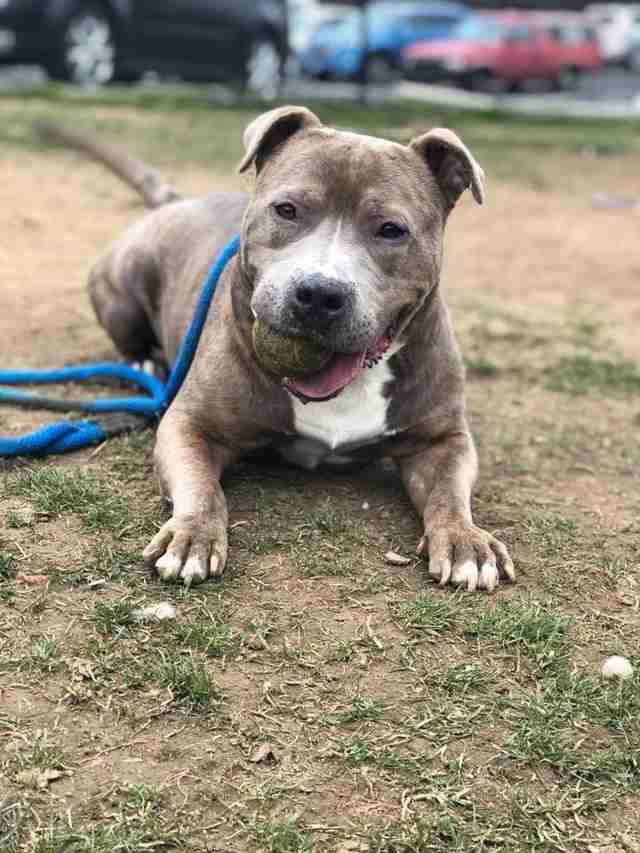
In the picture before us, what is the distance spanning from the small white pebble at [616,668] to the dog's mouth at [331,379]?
1222 millimetres

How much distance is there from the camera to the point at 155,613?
334 cm

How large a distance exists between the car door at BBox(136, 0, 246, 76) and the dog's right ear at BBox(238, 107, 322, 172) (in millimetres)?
13465

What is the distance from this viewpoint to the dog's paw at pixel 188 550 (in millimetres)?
3539

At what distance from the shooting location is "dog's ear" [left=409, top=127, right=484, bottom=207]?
13.6 feet

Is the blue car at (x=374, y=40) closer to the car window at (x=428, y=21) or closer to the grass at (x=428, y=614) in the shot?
the car window at (x=428, y=21)

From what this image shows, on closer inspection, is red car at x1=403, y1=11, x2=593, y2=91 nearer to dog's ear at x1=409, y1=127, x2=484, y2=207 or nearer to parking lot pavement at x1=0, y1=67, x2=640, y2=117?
parking lot pavement at x1=0, y1=67, x2=640, y2=117

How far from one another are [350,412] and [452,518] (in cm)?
56

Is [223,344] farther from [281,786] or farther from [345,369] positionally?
[281,786]

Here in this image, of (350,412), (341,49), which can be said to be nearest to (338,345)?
(350,412)

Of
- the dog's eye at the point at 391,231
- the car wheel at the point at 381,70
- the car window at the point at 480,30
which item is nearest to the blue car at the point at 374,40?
the car wheel at the point at 381,70

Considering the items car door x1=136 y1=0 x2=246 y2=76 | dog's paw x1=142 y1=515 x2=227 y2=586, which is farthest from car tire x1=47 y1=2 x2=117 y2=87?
dog's paw x1=142 y1=515 x2=227 y2=586

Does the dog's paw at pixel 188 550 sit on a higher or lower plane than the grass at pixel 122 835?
lower

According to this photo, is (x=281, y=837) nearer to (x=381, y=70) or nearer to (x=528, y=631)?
(x=528, y=631)

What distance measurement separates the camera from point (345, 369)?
3893mm
